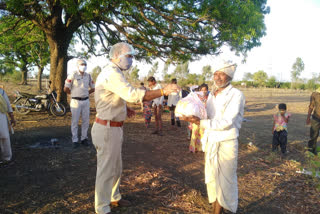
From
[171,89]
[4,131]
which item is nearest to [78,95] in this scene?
[4,131]

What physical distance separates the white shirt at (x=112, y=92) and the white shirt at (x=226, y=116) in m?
0.91

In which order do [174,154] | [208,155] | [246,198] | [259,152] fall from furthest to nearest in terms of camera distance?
[259,152], [174,154], [246,198], [208,155]

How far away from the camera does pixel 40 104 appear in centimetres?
962

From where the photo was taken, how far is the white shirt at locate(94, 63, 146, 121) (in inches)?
96.1

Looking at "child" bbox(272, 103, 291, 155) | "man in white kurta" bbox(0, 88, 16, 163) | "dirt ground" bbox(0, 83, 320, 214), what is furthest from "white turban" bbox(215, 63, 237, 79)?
"child" bbox(272, 103, 291, 155)

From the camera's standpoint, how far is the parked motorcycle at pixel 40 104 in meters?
9.35

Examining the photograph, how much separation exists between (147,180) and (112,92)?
1.91m

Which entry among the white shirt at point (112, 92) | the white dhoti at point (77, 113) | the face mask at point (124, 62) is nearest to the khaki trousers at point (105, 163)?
the white shirt at point (112, 92)

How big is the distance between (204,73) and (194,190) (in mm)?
35009

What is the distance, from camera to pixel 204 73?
3706 centimetres

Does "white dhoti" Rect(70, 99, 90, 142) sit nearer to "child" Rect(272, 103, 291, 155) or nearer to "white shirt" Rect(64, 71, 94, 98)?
"white shirt" Rect(64, 71, 94, 98)

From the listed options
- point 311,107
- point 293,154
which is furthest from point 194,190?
point 311,107

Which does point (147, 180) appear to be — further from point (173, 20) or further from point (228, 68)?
point (173, 20)

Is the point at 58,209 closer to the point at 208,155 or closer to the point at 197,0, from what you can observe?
the point at 208,155
